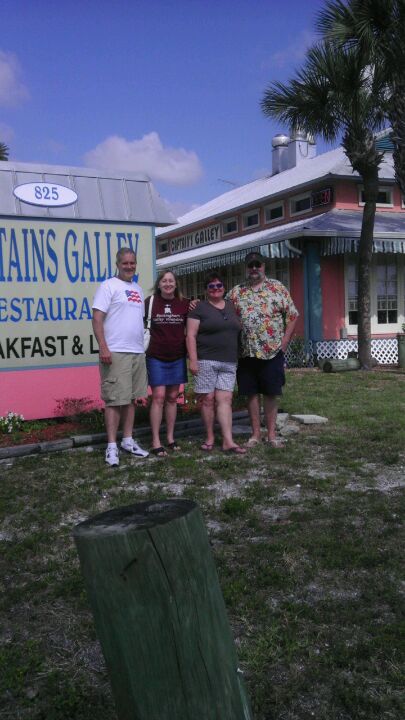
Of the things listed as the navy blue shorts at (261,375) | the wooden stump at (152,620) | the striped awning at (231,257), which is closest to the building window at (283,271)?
the striped awning at (231,257)

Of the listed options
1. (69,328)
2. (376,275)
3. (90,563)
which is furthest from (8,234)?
(376,275)

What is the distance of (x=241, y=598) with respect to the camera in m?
3.02

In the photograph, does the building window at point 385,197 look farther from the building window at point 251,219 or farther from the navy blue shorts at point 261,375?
the navy blue shorts at point 261,375

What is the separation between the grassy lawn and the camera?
2.35m

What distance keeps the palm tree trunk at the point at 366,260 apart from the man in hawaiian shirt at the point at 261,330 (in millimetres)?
7904

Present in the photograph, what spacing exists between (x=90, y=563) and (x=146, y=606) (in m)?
0.16

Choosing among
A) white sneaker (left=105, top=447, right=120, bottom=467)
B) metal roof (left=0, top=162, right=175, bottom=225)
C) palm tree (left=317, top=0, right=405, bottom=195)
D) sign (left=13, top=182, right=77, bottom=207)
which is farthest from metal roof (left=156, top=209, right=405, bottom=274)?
white sneaker (left=105, top=447, right=120, bottom=467)

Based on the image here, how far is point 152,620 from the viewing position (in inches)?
56.7

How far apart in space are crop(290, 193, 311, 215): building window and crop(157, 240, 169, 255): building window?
30.9 feet

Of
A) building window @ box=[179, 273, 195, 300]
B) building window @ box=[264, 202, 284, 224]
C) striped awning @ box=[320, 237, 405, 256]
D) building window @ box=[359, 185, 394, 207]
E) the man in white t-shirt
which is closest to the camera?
the man in white t-shirt

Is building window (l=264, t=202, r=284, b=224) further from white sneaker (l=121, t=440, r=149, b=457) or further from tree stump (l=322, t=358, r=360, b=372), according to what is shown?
white sneaker (l=121, t=440, r=149, b=457)

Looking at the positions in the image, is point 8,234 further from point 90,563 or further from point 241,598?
point 90,563

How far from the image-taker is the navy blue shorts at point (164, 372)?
5.89 m

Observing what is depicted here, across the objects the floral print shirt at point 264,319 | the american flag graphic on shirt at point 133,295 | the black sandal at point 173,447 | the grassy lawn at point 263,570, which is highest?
the american flag graphic on shirt at point 133,295
